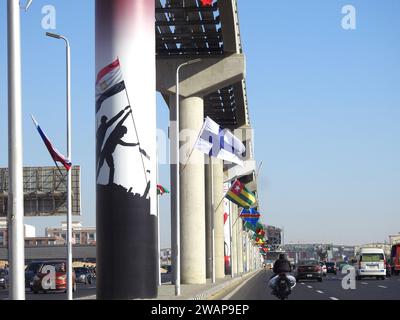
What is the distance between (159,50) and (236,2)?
5.78 m

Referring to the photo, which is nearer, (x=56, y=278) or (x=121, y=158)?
(x=121, y=158)

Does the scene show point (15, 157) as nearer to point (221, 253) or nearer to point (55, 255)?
point (221, 253)

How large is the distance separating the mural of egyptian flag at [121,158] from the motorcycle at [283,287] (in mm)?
6266

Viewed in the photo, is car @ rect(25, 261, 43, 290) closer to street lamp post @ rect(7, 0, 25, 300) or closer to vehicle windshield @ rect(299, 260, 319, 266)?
vehicle windshield @ rect(299, 260, 319, 266)

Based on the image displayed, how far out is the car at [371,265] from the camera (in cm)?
6169

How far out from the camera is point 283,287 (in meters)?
23.6

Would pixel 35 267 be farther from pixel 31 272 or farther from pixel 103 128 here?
pixel 103 128

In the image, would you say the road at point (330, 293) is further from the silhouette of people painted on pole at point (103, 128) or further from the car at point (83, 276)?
the car at point (83, 276)

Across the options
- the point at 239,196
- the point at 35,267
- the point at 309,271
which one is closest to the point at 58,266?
the point at 35,267

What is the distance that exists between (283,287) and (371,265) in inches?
1570

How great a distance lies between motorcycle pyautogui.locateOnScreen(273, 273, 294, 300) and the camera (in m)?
23.5

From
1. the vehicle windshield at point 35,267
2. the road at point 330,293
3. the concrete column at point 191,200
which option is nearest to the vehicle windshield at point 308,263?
the concrete column at point 191,200

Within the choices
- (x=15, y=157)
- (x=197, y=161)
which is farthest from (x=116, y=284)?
(x=197, y=161)
